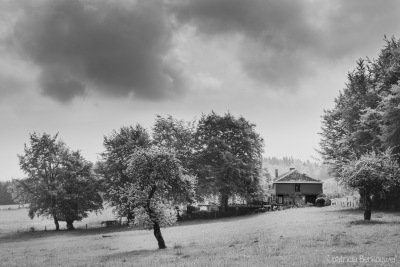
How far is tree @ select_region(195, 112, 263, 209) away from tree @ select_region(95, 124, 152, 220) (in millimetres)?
10965

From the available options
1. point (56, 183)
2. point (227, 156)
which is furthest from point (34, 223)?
point (227, 156)

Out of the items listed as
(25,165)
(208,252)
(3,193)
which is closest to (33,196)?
(25,165)

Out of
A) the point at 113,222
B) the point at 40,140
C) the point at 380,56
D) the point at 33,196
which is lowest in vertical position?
the point at 113,222

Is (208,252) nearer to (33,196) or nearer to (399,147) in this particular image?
(399,147)

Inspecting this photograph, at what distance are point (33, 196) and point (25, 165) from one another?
5727mm

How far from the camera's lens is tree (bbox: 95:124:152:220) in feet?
185

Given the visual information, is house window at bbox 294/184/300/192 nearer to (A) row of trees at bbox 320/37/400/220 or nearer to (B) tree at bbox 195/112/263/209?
(B) tree at bbox 195/112/263/209

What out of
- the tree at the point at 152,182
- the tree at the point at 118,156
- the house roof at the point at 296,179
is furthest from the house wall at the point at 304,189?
the tree at the point at 152,182

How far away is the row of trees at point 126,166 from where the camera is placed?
57.1 meters

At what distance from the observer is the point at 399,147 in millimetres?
40438

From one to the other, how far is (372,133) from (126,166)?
37.8 metres

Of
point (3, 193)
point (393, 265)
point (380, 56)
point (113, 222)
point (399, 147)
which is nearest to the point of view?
point (393, 265)

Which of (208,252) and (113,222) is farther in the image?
(113,222)

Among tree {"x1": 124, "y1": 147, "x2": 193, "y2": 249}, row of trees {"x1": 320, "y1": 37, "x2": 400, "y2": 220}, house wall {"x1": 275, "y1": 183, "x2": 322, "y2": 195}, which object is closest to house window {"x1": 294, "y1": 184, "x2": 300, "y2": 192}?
house wall {"x1": 275, "y1": 183, "x2": 322, "y2": 195}
